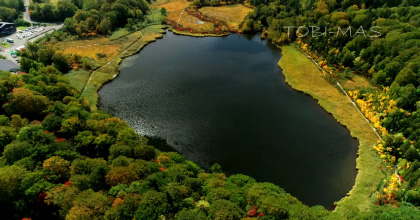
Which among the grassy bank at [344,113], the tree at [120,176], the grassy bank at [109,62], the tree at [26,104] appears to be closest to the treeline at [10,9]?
the grassy bank at [109,62]

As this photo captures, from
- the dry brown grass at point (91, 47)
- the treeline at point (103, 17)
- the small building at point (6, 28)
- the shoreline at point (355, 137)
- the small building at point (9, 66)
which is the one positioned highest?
the treeline at point (103, 17)

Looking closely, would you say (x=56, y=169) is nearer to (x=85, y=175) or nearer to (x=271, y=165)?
(x=85, y=175)

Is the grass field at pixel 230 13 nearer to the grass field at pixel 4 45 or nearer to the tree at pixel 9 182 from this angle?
the grass field at pixel 4 45

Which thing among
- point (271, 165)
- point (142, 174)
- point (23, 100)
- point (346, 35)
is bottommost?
point (271, 165)

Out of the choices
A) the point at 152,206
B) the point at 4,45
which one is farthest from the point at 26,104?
the point at 4,45

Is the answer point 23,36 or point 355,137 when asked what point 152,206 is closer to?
point 355,137

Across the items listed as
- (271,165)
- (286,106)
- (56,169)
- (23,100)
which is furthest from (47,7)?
(271,165)

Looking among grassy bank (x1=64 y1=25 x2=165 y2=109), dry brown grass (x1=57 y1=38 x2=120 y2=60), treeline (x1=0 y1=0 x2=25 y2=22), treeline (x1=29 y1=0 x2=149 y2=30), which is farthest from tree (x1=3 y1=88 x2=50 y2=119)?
treeline (x1=0 y1=0 x2=25 y2=22)
